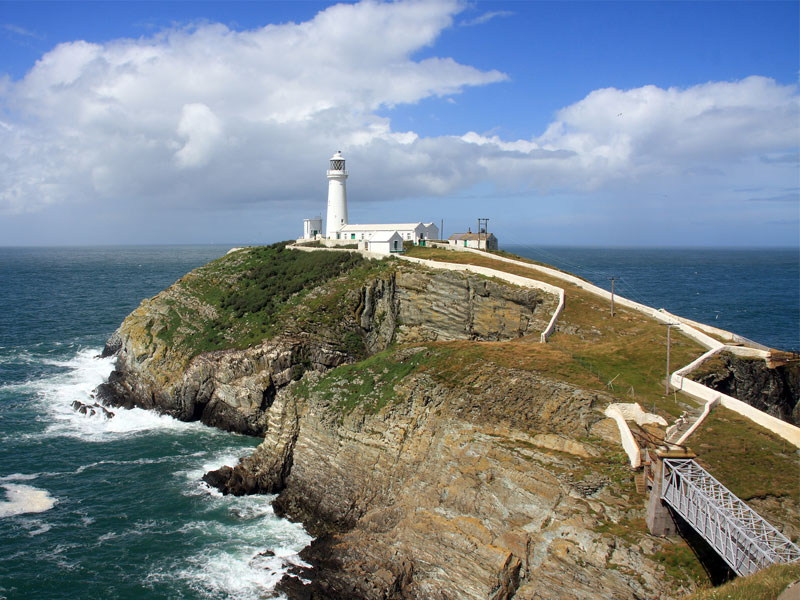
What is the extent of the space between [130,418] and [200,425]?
5.94 metres

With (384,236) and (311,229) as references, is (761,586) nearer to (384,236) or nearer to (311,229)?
(384,236)

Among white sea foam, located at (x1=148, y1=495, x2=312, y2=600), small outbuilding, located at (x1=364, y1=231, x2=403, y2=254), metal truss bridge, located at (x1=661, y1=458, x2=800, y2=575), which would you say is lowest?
white sea foam, located at (x1=148, y1=495, x2=312, y2=600)

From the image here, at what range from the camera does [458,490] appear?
24453 mm

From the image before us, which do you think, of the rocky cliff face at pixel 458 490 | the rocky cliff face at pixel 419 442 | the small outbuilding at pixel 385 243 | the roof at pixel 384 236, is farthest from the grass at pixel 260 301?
the rocky cliff face at pixel 458 490

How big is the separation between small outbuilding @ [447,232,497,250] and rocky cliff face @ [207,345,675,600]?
34.4 m

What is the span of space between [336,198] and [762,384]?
165ft

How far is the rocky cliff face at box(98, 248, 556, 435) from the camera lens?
4172 centimetres

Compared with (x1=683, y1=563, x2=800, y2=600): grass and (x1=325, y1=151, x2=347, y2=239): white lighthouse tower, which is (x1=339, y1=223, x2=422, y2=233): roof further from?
(x1=683, y1=563, x2=800, y2=600): grass

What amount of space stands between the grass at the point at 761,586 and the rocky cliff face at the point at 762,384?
18205 millimetres

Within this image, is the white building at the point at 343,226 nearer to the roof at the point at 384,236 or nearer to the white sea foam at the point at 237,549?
the roof at the point at 384,236

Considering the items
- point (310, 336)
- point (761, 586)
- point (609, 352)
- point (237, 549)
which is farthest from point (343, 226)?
point (761, 586)

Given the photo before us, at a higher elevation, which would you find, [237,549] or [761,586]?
[761,586]

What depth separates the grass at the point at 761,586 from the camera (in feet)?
42.7

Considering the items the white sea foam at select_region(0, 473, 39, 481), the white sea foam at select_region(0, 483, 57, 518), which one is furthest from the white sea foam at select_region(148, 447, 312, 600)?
the white sea foam at select_region(0, 473, 39, 481)
